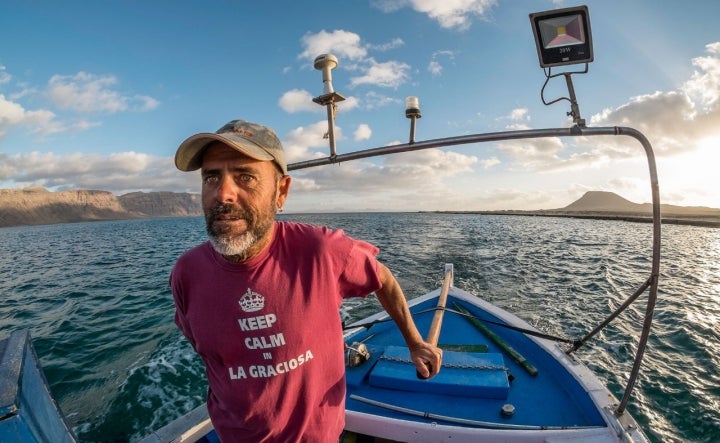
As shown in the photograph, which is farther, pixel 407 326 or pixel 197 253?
pixel 407 326

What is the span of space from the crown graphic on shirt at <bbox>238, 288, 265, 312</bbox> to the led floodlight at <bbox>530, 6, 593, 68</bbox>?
2.73m

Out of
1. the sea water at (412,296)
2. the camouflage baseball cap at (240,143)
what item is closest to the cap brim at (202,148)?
the camouflage baseball cap at (240,143)

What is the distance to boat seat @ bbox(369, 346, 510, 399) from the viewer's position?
3.93m

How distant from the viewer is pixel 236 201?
5.32 feet

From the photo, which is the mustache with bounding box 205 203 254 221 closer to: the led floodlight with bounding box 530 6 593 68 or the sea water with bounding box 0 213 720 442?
the led floodlight with bounding box 530 6 593 68

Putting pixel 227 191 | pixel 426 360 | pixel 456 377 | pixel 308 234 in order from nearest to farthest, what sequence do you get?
pixel 227 191, pixel 308 234, pixel 426 360, pixel 456 377

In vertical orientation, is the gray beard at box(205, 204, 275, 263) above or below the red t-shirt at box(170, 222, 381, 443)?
above

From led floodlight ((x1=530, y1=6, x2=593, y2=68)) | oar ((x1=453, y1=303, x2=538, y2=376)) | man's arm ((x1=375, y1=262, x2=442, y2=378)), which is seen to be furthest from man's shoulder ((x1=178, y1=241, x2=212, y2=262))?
oar ((x1=453, y1=303, x2=538, y2=376))

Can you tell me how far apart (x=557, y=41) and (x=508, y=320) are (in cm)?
479

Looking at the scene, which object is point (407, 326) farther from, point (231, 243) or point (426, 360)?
point (231, 243)

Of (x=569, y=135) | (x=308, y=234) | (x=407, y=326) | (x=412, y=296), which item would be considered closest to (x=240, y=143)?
(x=308, y=234)

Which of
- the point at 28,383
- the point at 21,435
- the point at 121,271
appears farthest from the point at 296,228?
the point at 121,271

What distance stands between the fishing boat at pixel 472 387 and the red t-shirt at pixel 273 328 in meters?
1.09

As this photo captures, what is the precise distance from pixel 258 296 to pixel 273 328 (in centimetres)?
18
